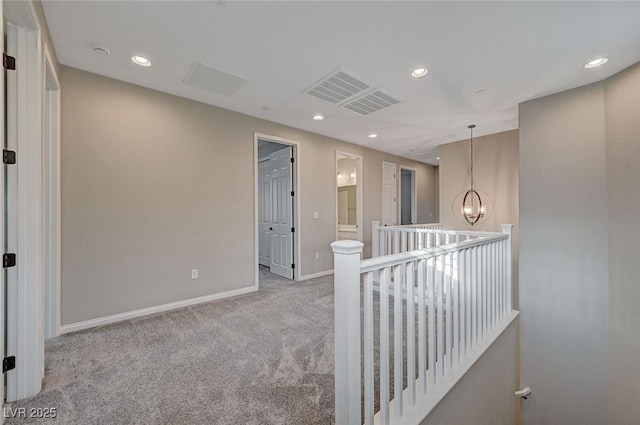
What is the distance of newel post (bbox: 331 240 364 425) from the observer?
1.18 meters

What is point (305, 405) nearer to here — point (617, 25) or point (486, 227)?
point (617, 25)

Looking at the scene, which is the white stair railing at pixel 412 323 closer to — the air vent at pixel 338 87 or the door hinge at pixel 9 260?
the door hinge at pixel 9 260

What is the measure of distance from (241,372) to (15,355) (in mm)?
1392

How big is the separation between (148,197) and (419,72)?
3.34 meters

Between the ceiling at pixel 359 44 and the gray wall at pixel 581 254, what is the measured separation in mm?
437

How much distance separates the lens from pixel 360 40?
219 centimetres

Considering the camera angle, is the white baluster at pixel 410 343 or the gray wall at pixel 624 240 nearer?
the white baluster at pixel 410 343

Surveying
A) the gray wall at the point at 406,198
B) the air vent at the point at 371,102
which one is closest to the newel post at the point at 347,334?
the air vent at the point at 371,102

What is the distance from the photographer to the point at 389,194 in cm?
612

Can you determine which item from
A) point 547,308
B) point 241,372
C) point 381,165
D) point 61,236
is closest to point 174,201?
point 61,236

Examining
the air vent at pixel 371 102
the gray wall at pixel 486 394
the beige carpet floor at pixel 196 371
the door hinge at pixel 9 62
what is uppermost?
the air vent at pixel 371 102

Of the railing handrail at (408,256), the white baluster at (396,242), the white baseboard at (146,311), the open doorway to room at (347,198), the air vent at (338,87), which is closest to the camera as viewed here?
the railing handrail at (408,256)

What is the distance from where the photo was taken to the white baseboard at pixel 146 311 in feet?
8.36

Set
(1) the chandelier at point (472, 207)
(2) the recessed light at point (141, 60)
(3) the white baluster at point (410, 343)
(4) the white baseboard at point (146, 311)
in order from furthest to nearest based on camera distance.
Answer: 1. (1) the chandelier at point (472, 207)
2. (4) the white baseboard at point (146, 311)
3. (2) the recessed light at point (141, 60)
4. (3) the white baluster at point (410, 343)
